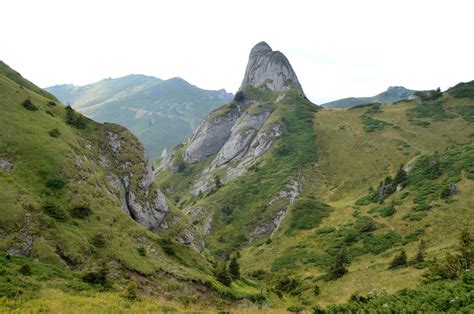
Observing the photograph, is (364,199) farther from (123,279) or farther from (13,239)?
(13,239)

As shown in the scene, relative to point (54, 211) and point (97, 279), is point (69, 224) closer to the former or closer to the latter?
point (54, 211)

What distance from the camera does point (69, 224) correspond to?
3716 centimetres

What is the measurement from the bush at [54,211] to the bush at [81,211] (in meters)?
1.77

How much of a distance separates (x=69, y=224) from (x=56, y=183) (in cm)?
646

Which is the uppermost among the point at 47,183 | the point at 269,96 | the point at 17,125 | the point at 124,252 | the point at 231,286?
the point at 269,96

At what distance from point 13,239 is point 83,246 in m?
6.18

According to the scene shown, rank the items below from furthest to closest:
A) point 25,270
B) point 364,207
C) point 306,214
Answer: point 306,214 < point 364,207 < point 25,270

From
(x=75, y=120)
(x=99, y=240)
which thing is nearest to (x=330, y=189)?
(x=75, y=120)

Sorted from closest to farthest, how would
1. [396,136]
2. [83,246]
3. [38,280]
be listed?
[38,280] → [83,246] → [396,136]

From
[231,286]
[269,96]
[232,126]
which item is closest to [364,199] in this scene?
[231,286]

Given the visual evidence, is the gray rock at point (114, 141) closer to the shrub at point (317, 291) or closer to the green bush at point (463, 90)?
the shrub at point (317, 291)

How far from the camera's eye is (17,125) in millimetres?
45688

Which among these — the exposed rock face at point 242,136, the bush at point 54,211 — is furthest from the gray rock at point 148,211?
the exposed rock face at point 242,136

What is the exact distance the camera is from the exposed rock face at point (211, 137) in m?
167
